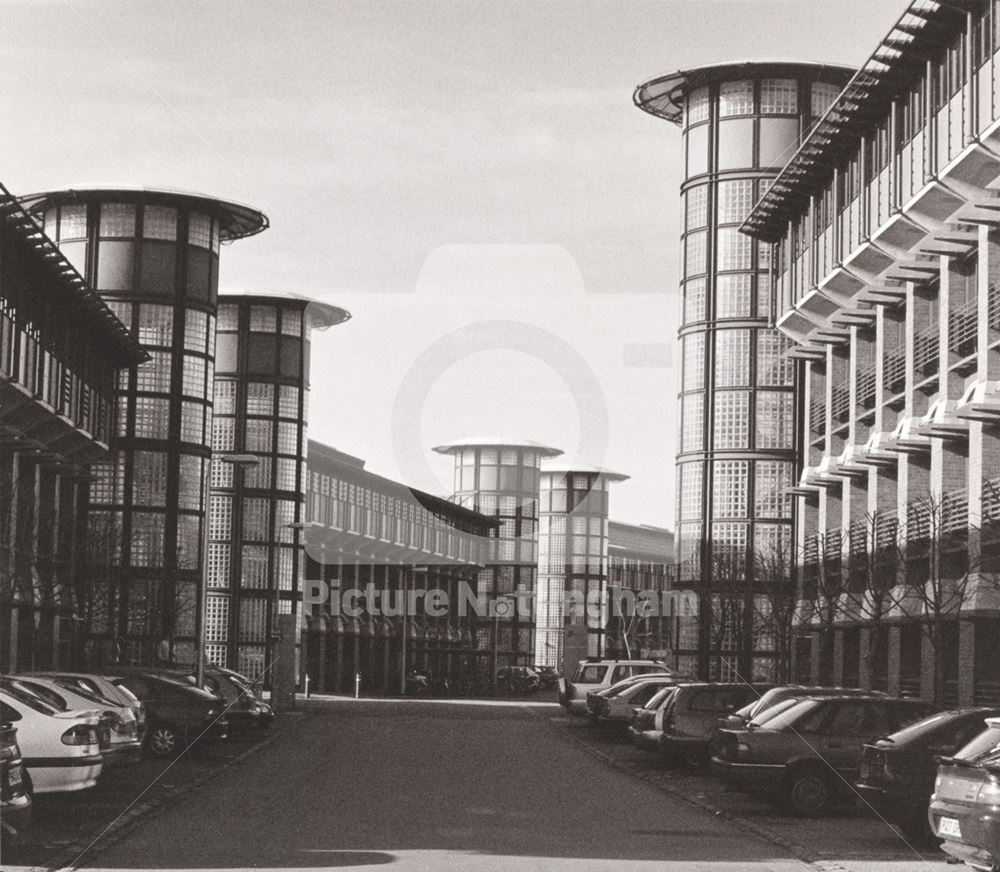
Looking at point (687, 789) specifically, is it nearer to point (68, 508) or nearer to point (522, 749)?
point (522, 749)

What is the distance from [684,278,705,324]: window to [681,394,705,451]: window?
3.23 meters

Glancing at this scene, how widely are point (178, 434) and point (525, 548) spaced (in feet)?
222

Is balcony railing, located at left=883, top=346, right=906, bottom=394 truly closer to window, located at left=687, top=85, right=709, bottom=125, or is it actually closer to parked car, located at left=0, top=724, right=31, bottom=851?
window, located at left=687, top=85, right=709, bottom=125

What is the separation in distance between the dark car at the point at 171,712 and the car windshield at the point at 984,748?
17.9m

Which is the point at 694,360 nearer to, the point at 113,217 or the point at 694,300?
the point at 694,300

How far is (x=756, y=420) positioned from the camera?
69.9 metres

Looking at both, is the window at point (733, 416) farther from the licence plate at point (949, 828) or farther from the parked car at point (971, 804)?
the licence plate at point (949, 828)

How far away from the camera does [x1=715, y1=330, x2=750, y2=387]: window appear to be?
69625mm

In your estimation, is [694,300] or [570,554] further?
[570,554]

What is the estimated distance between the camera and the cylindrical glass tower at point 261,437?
252 feet

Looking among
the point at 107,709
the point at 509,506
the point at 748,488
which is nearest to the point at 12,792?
the point at 107,709

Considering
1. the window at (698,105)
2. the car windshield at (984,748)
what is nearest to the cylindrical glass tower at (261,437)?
the window at (698,105)

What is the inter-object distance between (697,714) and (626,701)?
36.5 ft

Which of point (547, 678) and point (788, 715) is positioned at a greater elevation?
point (788, 715)
